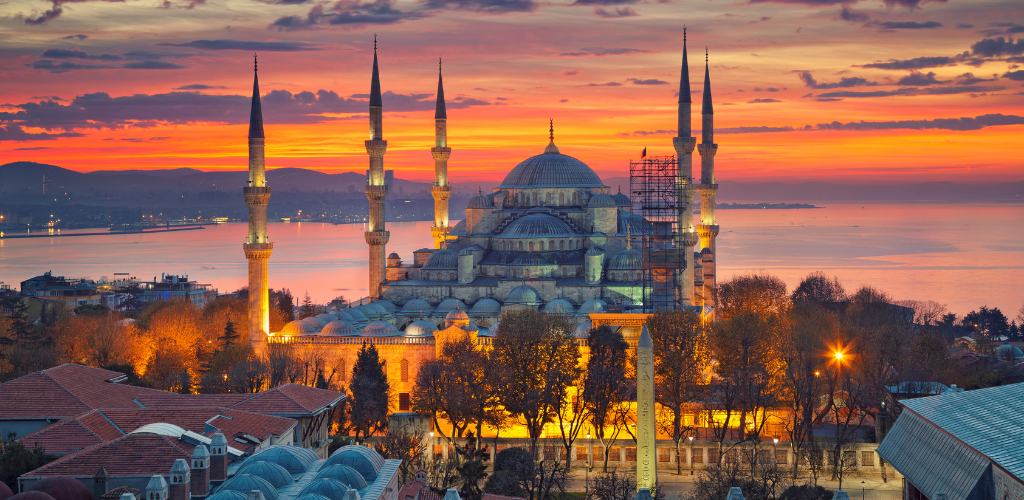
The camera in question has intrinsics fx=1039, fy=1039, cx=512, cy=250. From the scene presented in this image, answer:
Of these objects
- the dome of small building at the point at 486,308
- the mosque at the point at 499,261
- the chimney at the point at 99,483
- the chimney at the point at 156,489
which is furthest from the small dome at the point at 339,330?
the chimney at the point at 156,489

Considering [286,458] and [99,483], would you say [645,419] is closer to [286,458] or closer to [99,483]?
[286,458]

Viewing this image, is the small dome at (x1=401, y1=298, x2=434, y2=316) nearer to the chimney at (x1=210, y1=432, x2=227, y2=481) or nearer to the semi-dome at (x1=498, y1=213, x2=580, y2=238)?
the semi-dome at (x1=498, y1=213, x2=580, y2=238)

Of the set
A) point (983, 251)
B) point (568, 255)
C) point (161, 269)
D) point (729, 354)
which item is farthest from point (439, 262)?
point (983, 251)

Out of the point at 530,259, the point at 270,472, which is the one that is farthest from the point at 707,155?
the point at 270,472

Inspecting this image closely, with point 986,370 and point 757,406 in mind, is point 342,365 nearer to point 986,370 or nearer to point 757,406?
point 757,406

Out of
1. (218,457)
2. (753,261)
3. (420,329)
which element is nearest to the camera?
(218,457)

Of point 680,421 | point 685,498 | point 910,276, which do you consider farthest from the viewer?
point 910,276
